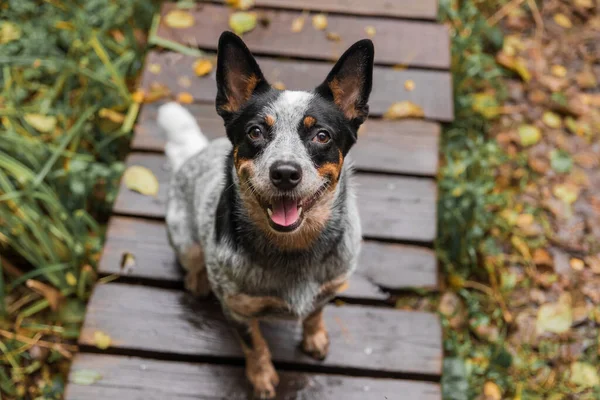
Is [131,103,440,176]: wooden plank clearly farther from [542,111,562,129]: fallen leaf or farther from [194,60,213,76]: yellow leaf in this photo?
[542,111,562,129]: fallen leaf

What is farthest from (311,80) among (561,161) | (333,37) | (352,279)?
(561,161)

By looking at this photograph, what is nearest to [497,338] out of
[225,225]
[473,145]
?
[473,145]

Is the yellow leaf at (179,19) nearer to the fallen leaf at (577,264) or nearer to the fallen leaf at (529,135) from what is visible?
the fallen leaf at (529,135)

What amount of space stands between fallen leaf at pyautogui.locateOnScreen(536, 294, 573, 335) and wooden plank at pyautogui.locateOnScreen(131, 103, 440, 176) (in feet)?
3.17

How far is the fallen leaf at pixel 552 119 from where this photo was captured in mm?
4066

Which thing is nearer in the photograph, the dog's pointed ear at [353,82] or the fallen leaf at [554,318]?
the dog's pointed ear at [353,82]

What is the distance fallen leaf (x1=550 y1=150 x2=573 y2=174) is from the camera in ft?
12.7

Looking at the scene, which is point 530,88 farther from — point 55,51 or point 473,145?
point 55,51

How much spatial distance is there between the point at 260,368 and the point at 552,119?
105 inches

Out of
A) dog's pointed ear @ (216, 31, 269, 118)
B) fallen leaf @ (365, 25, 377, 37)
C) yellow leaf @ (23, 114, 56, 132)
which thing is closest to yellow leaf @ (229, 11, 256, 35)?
fallen leaf @ (365, 25, 377, 37)

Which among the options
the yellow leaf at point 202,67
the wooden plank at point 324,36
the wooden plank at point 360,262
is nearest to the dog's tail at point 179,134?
the wooden plank at point 360,262

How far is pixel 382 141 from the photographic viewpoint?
3498mm

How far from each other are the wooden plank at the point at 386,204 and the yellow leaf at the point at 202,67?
26.0 inches

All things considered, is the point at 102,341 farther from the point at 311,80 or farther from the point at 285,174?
the point at 311,80
